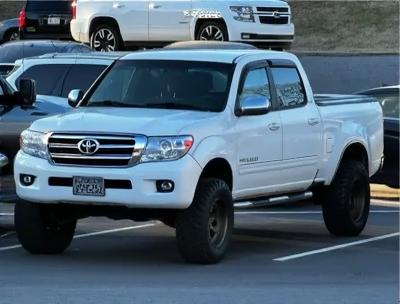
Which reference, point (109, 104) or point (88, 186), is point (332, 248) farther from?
point (88, 186)

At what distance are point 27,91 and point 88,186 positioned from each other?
290cm

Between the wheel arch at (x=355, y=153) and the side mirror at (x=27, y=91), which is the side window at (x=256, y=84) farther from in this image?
the side mirror at (x=27, y=91)

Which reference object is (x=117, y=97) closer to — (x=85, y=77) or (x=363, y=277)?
(x=363, y=277)

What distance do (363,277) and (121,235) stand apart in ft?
10.9

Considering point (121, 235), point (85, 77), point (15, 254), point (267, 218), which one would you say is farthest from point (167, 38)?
point (15, 254)

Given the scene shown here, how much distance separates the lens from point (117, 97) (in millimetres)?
10375

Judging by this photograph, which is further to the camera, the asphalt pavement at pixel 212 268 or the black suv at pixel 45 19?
the black suv at pixel 45 19

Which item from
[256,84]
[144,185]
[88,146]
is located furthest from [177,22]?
[144,185]

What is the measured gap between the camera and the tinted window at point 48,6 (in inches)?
1038

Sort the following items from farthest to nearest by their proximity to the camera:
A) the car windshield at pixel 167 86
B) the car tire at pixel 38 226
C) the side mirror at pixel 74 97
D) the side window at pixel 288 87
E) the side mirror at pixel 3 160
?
the side window at pixel 288 87 < the side mirror at pixel 3 160 < the side mirror at pixel 74 97 < the car windshield at pixel 167 86 < the car tire at pixel 38 226

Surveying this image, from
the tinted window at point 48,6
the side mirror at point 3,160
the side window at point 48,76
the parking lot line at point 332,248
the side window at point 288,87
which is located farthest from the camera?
the tinted window at point 48,6

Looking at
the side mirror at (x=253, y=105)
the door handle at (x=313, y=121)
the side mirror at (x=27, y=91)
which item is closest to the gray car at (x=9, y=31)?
the side mirror at (x=27, y=91)

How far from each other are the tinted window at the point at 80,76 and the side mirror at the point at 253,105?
454 centimetres

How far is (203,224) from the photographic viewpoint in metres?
9.28
